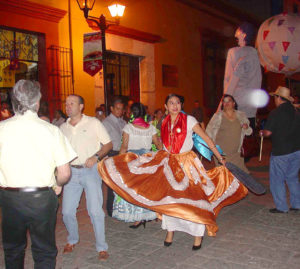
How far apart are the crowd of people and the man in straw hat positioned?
16 mm

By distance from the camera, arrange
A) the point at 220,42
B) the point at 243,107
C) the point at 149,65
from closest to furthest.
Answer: the point at 243,107, the point at 149,65, the point at 220,42

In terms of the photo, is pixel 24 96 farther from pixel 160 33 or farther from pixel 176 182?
pixel 160 33

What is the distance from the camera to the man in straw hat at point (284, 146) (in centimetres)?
636

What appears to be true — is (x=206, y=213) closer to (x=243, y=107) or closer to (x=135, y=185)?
(x=135, y=185)

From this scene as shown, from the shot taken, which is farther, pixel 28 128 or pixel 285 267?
pixel 285 267

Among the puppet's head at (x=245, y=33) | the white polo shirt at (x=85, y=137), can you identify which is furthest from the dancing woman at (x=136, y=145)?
the puppet's head at (x=245, y=33)

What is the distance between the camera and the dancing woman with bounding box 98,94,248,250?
15.7 ft

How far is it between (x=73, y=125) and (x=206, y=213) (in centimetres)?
192

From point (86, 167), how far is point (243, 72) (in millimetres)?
4115

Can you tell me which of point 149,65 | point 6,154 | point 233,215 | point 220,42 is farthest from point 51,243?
point 220,42

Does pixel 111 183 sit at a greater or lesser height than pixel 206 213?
greater

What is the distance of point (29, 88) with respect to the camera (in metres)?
3.30

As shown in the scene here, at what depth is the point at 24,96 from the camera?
10.8ft

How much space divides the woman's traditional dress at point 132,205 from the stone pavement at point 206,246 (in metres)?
0.22
